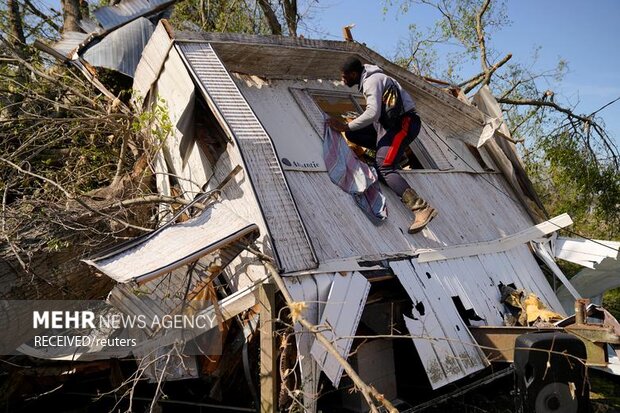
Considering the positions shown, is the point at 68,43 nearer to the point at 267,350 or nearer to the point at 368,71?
the point at 368,71

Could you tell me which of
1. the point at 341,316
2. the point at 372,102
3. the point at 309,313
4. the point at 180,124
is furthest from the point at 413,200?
the point at 180,124

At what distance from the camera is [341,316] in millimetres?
4957

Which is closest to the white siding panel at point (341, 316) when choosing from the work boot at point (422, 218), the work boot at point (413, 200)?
the work boot at point (422, 218)

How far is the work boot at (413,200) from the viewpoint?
21.4ft

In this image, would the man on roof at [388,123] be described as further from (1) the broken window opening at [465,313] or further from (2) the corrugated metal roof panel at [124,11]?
(2) the corrugated metal roof panel at [124,11]

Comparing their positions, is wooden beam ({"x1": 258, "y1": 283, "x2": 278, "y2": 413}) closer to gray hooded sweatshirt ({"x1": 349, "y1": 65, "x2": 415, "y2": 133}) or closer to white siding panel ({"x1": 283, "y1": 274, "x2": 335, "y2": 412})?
white siding panel ({"x1": 283, "y1": 274, "x2": 335, "y2": 412})

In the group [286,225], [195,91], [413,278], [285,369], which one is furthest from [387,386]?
[195,91]

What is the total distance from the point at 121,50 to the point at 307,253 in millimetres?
3989

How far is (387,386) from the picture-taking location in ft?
18.9

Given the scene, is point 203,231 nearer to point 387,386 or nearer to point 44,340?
point 44,340

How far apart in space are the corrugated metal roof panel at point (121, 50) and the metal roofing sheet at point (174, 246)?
127 inches

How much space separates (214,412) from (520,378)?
106 inches

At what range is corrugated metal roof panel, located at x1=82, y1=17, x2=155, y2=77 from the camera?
295 inches

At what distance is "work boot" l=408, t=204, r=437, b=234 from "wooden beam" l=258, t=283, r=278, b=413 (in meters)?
2.28
